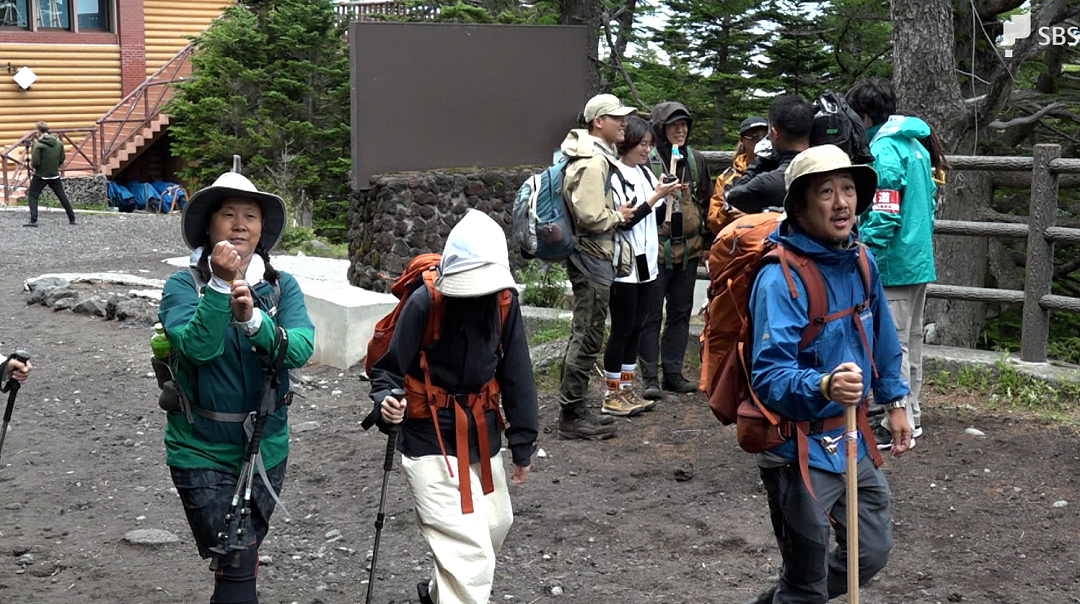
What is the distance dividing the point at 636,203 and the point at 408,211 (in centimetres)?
436

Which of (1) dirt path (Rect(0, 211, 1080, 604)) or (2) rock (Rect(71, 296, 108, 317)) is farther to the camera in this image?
(2) rock (Rect(71, 296, 108, 317))

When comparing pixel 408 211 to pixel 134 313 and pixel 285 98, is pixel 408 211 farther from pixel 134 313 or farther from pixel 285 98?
pixel 285 98

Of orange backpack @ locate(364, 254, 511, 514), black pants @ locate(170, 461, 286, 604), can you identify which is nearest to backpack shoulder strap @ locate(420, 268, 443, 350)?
orange backpack @ locate(364, 254, 511, 514)

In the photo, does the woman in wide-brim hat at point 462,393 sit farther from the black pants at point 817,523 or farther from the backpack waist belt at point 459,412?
the black pants at point 817,523

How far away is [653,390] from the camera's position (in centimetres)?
880

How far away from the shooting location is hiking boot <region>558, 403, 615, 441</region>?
7.89 meters

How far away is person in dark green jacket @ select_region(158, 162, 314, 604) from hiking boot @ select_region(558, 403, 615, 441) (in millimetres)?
3771

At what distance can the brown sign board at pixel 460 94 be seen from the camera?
1140 centimetres

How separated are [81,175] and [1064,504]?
1031 inches

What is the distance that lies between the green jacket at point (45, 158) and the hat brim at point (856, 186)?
69.4ft

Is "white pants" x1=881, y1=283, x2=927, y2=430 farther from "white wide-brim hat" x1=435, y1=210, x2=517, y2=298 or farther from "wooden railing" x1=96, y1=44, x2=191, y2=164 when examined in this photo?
"wooden railing" x1=96, y1=44, x2=191, y2=164

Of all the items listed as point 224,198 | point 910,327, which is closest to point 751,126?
point 910,327

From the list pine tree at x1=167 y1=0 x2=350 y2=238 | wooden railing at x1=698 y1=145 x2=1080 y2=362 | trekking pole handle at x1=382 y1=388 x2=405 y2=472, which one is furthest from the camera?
pine tree at x1=167 y1=0 x2=350 y2=238

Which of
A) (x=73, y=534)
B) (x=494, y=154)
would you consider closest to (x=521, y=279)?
(x=494, y=154)
